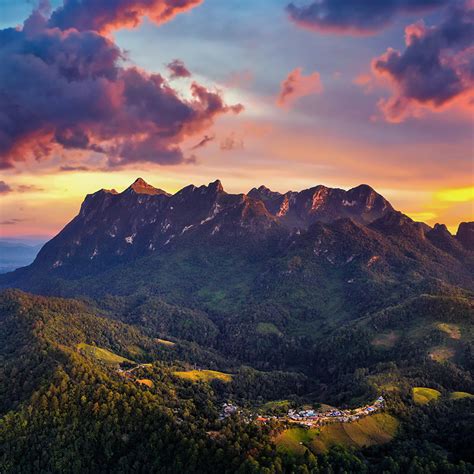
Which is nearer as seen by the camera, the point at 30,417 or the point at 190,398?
the point at 30,417

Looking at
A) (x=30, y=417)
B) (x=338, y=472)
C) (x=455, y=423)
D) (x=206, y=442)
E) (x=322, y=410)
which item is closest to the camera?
(x=338, y=472)

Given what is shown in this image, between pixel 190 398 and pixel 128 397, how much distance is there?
3293cm

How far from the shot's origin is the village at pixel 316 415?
15425 cm

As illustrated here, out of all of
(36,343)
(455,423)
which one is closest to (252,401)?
(455,423)

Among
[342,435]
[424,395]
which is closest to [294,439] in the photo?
[342,435]

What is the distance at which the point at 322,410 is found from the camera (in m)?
170

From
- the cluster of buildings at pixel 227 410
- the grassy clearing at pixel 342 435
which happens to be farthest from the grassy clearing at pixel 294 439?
the cluster of buildings at pixel 227 410

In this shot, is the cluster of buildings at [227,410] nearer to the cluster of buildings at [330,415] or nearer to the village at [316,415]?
the village at [316,415]

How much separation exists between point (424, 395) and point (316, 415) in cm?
5044

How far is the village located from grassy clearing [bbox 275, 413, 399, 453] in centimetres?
230

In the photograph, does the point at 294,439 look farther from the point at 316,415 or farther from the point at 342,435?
the point at 316,415

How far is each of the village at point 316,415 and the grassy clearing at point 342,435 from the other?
2296 mm

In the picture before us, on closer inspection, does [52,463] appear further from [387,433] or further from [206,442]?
[387,433]

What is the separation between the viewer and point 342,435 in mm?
148750
